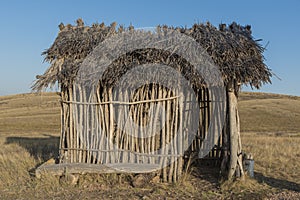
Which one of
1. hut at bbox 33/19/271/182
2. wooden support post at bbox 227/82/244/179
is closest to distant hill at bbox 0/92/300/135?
hut at bbox 33/19/271/182

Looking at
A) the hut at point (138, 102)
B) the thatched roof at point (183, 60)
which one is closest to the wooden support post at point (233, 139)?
the hut at point (138, 102)

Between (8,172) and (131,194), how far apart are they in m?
3.80

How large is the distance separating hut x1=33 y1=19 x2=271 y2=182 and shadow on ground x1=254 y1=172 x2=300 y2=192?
0.85m

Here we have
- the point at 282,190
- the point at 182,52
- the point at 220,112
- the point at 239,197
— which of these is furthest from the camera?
the point at 220,112

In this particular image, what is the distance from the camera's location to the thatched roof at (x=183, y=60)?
25.6 ft

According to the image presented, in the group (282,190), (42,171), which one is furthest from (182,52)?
(42,171)

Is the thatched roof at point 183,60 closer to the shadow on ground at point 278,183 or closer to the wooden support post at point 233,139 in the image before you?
the wooden support post at point 233,139

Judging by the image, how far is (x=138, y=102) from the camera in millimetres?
8375

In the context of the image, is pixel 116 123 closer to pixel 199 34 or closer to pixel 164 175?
pixel 164 175

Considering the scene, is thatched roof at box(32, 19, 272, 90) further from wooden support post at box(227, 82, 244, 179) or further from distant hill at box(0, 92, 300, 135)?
distant hill at box(0, 92, 300, 135)

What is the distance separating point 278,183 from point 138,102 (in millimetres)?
3897

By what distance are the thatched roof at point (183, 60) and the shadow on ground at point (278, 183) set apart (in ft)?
7.78

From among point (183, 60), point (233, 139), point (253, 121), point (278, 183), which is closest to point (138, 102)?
point (183, 60)

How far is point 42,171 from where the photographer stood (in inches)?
316
